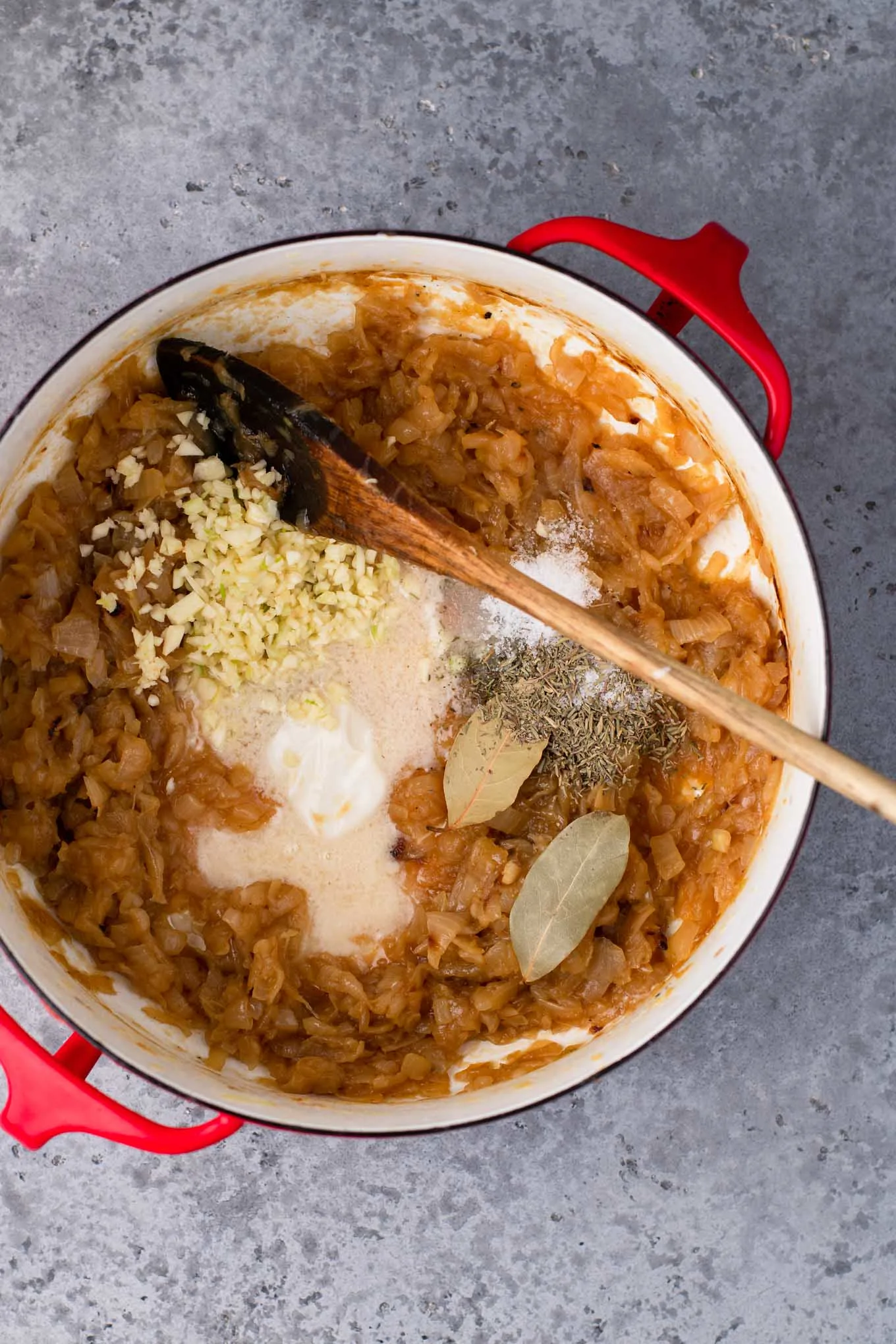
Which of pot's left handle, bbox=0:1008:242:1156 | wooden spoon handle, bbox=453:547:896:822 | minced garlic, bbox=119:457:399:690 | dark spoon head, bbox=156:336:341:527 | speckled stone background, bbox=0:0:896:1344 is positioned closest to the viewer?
wooden spoon handle, bbox=453:547:896:822

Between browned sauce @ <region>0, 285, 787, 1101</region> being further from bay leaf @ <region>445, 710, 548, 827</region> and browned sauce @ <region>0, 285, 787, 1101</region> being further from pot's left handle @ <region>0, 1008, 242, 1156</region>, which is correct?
pot's left handle @ <region>0, 1008, 242, 1156</region>

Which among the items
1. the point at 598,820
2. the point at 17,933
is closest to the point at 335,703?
the point at 598,820

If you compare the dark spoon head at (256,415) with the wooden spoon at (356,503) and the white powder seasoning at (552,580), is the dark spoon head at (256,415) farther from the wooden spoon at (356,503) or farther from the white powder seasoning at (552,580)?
the white powder seasoning at (552,580)

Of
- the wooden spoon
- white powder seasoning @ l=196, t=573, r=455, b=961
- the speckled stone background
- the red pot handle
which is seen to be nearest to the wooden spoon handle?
the wooden spoon

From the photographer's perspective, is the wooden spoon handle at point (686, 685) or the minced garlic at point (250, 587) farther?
the minced garlic at point (250, 587)

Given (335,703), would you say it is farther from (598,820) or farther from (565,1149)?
(565,1149)

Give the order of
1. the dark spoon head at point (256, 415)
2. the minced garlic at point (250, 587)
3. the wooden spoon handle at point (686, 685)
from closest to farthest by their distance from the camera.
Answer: the wooden spoon handle at point (686, 685), the dark spoon head at point (256, 415), the minced garlic at point (250, 587)

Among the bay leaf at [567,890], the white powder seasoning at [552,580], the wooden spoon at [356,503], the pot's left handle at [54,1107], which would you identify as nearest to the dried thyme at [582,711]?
Answer: the white powder seasoning at [552,580]
